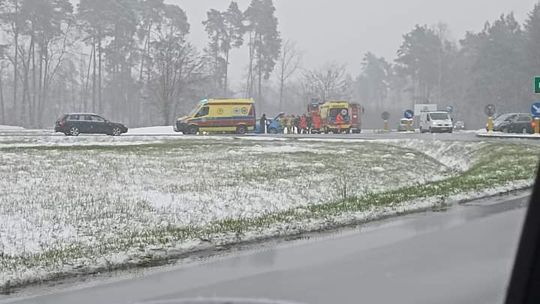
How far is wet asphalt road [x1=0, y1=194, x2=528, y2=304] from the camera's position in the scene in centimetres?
614

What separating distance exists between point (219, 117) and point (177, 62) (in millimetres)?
15411

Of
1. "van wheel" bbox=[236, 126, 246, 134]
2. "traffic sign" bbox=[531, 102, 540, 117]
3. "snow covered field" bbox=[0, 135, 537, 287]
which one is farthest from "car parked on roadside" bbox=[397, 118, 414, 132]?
"snow covered field" bbox=[0, 135, 537, 287]

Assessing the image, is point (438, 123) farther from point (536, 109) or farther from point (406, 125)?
point (536, 109)

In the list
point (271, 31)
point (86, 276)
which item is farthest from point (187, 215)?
point (271, 31)

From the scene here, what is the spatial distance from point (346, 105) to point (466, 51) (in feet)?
198

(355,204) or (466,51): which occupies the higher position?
(466,51)

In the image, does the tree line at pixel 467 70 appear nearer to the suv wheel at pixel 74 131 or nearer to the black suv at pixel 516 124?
the black suv at pixel 516 124

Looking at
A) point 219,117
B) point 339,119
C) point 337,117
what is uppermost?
point 337,117

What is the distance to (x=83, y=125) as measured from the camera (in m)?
42.4

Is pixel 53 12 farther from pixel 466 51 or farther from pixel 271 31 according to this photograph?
pixel 466 51

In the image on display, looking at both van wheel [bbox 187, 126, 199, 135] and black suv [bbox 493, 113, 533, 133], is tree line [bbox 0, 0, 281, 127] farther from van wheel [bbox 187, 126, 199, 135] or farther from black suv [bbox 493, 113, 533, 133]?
black suv [bbox 493, 113, 533, 133]

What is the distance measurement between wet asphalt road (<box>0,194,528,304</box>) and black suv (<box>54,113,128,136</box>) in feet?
116

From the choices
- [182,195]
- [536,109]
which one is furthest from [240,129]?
[182,195]

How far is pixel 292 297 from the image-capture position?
6090 millimetres
